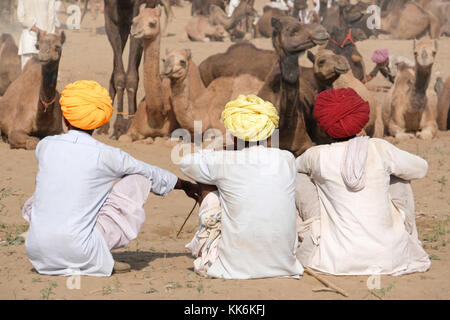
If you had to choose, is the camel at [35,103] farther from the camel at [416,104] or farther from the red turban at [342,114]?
the red turban at [342,114]

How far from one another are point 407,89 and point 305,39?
3.80 metres

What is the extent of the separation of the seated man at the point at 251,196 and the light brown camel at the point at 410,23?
1907cm

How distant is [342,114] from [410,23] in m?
19.6

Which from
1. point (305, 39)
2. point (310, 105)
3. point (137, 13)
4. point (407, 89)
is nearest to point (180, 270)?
point (305, 39)

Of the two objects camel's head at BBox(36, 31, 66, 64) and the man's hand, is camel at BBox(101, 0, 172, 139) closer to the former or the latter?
camel's head at BBox(36, 31, 66, 64)

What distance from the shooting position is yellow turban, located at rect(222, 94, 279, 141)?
→ 14.1 ft

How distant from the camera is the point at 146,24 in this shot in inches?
390

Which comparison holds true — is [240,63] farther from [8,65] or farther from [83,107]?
[83,107]

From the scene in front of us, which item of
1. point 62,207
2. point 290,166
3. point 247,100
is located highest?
point 247,100

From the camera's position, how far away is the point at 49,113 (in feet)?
31.2

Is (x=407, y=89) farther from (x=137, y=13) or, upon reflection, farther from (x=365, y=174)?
(x=365, y=174)

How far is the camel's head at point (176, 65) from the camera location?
964cm

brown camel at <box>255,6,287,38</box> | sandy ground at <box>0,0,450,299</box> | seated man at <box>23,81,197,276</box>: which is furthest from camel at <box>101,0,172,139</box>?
brown camel at <box>255,6,287,38</box>

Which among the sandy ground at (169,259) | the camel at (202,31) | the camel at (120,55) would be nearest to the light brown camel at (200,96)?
the sandy ground at (169,259)
